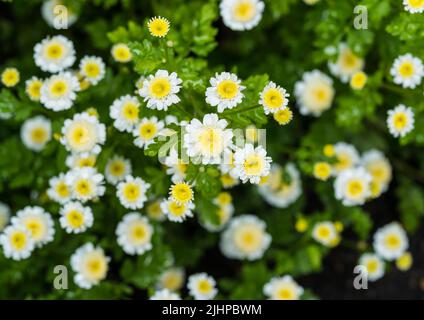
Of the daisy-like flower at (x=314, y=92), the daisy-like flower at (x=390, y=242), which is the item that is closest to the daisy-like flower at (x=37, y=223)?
the daisy-like flower at (x=314, y=92)

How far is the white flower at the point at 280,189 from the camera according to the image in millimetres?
3383

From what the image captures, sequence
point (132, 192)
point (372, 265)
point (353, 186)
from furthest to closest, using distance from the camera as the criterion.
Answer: point (372, 265) → point (353, 186) → point (132, 192)

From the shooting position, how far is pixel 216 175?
2.46 metres

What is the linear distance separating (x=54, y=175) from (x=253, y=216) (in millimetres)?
1112

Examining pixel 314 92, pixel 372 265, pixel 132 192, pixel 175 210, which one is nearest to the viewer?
pixel 175 210

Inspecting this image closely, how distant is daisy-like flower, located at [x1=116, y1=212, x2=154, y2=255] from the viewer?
2.90 metres

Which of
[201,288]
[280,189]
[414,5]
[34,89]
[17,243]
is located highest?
[414,5]

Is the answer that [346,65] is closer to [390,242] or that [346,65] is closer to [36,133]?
[390,242]

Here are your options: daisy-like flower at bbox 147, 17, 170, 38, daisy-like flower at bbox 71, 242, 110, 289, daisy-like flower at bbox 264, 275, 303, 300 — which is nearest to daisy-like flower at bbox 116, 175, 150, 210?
daisy-like flower at bbox 71, 242, 110, 289

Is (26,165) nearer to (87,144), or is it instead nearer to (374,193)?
(87,144)

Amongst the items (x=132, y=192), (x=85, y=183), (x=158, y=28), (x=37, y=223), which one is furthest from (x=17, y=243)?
(x=158, y=28)

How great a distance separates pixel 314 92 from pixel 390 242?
3.08 ft

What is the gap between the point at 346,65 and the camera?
10.7ft

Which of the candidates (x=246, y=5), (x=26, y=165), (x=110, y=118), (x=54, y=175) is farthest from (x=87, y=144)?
(x=246, y=5)
